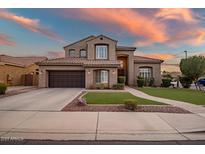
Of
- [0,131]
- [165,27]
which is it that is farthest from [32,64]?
[0,131]

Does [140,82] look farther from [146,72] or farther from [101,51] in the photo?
[101,51]

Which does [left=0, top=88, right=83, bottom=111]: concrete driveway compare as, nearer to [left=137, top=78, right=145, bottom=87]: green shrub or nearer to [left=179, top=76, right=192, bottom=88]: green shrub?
[left=137, top=78, right=145, bottom=87]: green shrub

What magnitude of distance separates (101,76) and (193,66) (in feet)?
32.4

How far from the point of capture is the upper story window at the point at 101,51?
27.2m

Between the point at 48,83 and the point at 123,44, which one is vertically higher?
the point at 123,44

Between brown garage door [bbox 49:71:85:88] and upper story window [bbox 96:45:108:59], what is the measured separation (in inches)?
123

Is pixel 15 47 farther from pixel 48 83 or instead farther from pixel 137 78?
pixel 137 78

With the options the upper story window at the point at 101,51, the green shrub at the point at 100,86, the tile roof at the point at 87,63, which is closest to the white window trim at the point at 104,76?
the green shrub at the point at 100,86

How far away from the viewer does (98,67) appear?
80.6ft

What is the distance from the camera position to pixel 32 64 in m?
33.5

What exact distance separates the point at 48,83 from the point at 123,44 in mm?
10917

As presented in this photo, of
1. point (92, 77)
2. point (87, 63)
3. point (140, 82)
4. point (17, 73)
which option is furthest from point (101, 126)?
point (17, 73)

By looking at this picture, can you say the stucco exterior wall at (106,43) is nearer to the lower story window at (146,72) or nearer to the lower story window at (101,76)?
the lower story window at (101,76)

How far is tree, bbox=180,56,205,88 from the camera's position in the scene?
2385 centimetres
